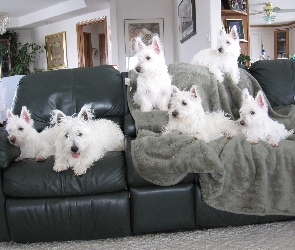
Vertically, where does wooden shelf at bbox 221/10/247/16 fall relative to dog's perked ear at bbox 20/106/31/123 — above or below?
above

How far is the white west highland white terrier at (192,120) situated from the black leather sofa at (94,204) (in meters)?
0.38

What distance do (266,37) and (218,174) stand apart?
1131cm

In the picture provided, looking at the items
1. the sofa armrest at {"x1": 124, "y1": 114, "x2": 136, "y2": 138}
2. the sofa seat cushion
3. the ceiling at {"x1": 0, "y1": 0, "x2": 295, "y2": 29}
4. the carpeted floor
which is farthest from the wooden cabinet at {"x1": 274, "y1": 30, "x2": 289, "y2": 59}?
the sofa seat cushion

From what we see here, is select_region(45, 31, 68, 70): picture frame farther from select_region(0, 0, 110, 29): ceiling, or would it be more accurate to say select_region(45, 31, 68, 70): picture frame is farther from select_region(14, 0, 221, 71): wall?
select_region(0, 0, 110, 29): ceiling

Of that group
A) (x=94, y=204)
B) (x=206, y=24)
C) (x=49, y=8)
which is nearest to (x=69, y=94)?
(x=94, y=204)

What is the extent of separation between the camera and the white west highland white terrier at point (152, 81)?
8.83 ft

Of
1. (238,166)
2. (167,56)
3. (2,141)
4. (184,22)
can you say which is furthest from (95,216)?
(167,56)

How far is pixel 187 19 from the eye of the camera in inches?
213

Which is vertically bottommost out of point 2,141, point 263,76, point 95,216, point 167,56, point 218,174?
point 95,216

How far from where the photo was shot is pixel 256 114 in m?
2.41

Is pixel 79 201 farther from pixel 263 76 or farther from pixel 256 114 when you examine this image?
pixel 263 76

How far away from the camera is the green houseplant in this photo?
10133 millimetres

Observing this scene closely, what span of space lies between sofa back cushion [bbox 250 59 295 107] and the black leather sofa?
1.19 m

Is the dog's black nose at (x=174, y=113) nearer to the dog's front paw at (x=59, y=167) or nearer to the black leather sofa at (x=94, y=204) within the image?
the black leather sofa at (x=94, y=204)
